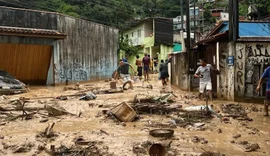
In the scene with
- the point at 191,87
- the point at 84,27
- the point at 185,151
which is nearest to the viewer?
the point at 185,151

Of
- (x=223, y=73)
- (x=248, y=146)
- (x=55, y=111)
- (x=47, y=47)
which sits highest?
(x=47, y=47)

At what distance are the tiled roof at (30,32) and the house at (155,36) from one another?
815 inches

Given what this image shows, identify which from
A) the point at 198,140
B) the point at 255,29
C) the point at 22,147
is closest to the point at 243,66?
the point at 255,29

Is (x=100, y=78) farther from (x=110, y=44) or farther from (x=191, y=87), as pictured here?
(x=191, y=87)

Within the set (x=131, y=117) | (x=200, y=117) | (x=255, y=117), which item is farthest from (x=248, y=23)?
(x=131, y=117)

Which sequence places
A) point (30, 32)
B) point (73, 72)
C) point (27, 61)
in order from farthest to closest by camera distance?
point (73, 72) < point (27, 61) < point (30, 32)

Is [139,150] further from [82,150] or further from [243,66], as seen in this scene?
[243,66]

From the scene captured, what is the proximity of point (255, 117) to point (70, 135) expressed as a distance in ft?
16.7

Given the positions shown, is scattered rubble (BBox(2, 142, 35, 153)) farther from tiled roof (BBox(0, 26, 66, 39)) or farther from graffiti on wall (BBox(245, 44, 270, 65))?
tiled roof (BBox(0, 26, 66, 39))

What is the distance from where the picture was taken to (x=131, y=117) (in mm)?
8094

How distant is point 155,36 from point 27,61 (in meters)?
24.6

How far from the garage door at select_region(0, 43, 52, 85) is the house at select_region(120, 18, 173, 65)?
20.4 meters

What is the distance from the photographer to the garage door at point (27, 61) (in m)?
19.0

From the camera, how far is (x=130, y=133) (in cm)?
689
